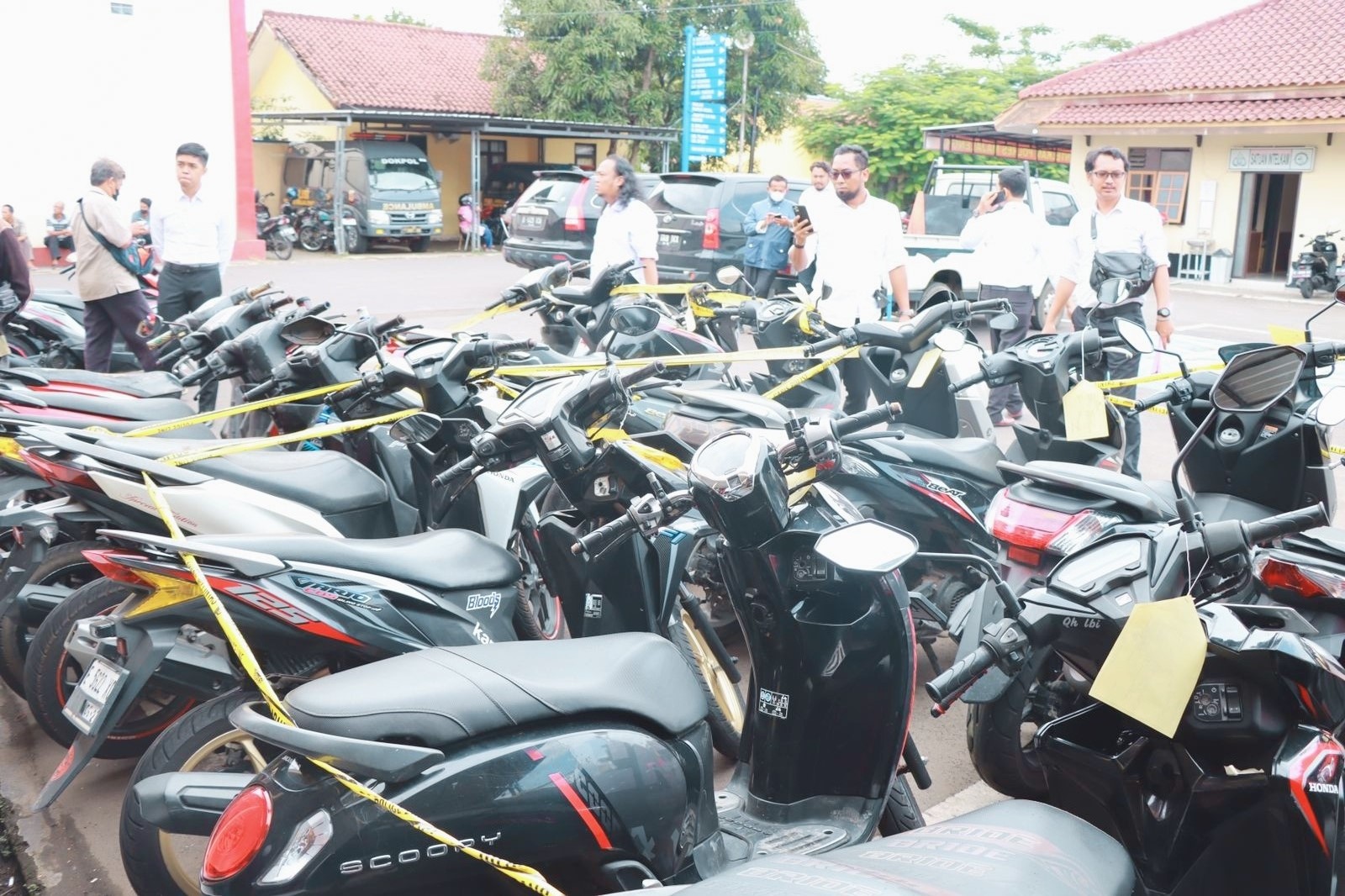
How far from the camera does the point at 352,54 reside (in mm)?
30906

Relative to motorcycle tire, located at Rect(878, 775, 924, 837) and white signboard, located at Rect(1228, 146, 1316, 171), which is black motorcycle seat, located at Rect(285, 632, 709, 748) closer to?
motorcycle tire, located at Rect(878, 775, 924, 837)

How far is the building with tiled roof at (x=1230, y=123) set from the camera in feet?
69.5

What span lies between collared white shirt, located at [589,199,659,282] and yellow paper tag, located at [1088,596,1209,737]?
5.98 m

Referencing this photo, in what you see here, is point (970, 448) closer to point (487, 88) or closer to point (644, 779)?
point (644, 779)

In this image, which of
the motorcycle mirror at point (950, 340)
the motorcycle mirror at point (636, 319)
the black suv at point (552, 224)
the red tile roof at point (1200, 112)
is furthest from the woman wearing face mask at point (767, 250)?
the red tile roof at point (1200, 112)

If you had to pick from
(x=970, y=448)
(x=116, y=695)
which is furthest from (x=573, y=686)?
(x=970, y=448)

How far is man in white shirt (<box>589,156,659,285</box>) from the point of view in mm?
7617

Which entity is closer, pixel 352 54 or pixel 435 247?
pixel 435 247

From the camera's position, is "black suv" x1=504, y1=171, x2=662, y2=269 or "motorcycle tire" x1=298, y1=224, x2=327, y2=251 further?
"motorcycle tire" x1=298, y1=224, x2=327, y2=251

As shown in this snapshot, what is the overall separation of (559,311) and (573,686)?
15.7 feet

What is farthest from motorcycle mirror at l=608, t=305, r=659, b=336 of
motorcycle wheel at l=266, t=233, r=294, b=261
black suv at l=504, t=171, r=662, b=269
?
motorcycle wheel at l=266, t=233, r=294, b=261

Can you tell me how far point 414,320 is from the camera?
13781mm

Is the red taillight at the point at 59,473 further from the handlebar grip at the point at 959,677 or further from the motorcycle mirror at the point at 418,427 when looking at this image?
the handlebar grip at the point at 959,677

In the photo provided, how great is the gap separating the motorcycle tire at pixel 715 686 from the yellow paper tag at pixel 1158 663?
1.71 metres
